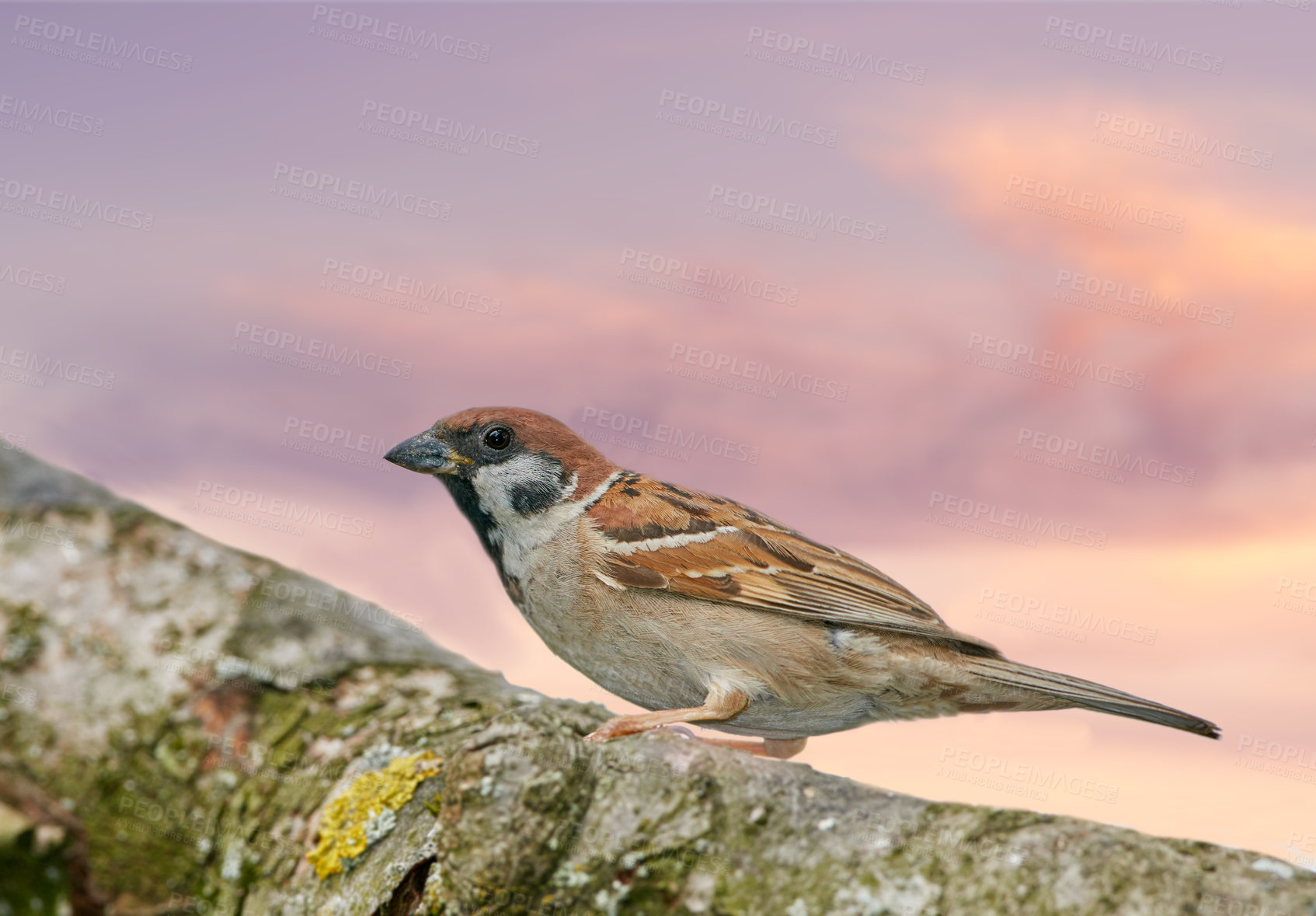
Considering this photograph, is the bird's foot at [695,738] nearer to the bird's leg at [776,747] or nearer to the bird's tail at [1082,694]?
the bird's leg at [776,747]

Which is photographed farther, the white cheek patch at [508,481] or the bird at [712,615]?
the white cheek patch at [508,481]

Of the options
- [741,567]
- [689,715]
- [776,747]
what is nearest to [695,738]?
[689,715]

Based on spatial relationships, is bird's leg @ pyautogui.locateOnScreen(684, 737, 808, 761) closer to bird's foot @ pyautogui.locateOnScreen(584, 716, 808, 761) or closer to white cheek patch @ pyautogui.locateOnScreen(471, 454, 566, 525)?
bird's foot @ pyautogui.locateOnScreen(584, 716, 808, 761)

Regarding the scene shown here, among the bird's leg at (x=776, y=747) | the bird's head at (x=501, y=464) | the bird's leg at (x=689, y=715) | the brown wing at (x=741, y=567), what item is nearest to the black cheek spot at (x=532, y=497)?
the bird's head at (x=501, y=464)

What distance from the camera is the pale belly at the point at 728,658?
15.8ft

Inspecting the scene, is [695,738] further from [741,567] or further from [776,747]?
[776,747]

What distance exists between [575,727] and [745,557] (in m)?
1.38

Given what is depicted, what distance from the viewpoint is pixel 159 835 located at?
12.3 feet

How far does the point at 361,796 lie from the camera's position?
12.2ft

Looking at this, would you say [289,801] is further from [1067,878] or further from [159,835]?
[1067,878]

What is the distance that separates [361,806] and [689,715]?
1.58 meters

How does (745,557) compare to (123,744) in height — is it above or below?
above

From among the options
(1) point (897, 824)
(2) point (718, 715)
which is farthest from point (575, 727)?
(1) point (897, 824)

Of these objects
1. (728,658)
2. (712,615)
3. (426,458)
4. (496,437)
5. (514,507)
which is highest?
(496,437)
